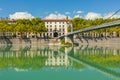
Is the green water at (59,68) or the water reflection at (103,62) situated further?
the water reflection at (103,62)

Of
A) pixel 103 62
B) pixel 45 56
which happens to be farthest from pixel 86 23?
A: pixel 103 62

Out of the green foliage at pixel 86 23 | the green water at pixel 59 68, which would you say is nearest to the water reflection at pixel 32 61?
the green water at pixel 59 68

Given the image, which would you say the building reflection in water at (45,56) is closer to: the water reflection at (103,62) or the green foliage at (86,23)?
the water reflection at (103,62)

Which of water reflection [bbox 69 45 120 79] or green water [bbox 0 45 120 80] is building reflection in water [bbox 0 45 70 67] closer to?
Result: green water [bbox 0 45 120 80]

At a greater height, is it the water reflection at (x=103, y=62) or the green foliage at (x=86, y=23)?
the green foliage at (x=86, y=23)

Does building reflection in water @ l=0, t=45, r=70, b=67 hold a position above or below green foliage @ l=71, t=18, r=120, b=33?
below

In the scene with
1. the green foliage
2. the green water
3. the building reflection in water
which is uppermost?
the green foliage

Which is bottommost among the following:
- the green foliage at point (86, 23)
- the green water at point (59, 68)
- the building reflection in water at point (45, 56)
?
the green water at point (59, 68)

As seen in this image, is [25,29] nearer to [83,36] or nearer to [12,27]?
[12,27]

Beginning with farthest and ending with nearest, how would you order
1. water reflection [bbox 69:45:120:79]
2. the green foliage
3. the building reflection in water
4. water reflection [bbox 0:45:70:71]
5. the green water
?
the green foliage → the building reflection in water → water reflection [bbox 0:45:70:71] → water reflection [bbox 69:45:120:79] → the green water

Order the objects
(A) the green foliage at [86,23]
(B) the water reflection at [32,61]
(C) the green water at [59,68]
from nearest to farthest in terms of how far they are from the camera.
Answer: (C) the green water at [59,68] → (B) the water reflection at [32,61] → (A) the green foliage at [86,23]

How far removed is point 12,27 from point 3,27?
3595 mm

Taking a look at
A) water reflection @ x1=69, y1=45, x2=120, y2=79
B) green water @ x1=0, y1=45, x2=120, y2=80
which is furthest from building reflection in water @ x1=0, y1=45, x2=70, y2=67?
water reflection @ x1=69, y1=45, x2=120, y2=79

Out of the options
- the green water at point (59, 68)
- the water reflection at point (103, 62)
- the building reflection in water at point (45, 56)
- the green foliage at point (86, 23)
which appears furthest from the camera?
the green foliage at point (86, 23)
